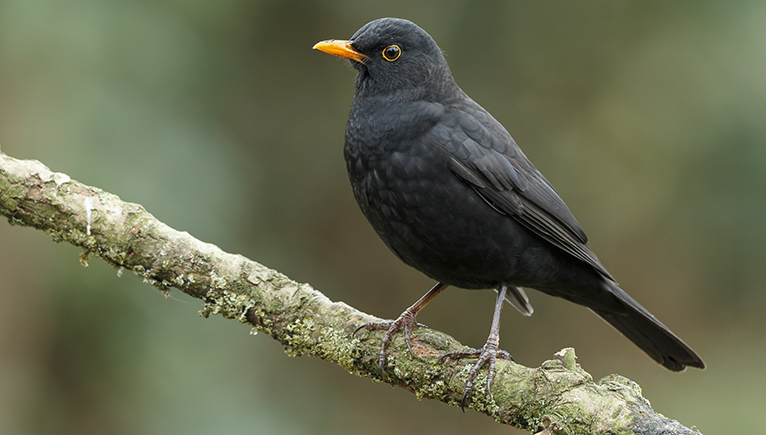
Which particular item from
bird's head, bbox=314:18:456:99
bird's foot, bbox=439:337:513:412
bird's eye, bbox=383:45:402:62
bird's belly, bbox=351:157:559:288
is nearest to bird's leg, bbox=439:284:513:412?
bird's foot, bbox=439:337:513:412

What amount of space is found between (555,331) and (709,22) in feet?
10.9

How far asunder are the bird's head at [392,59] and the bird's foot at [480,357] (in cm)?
141

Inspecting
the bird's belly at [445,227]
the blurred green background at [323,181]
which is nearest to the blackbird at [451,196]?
the bird's belly at [445,227]

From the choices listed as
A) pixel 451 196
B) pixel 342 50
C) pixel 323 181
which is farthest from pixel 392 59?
pixel 323 181

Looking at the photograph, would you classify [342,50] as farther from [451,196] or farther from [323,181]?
[323,181]

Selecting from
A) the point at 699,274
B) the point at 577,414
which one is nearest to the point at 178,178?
the point at 577,414

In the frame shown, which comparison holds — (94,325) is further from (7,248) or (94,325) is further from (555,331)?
(555,331)

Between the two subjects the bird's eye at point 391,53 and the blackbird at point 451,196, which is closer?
the blackbird at point 451,196

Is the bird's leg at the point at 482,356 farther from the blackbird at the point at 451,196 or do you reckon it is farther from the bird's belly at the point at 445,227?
the bird's belly at the point at 445,227

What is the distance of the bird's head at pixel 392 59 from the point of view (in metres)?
3.65

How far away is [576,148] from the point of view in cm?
665

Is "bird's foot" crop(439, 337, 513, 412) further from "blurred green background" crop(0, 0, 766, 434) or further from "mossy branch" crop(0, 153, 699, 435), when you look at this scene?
"blurred green background" crop(0, 0, 766, 434)

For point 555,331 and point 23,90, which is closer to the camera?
point 23,90

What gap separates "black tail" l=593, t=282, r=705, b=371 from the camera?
3752 mm
